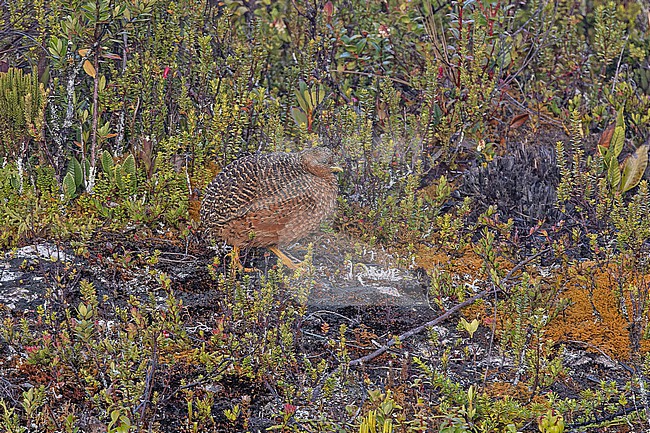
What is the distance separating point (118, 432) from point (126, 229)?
219 cm

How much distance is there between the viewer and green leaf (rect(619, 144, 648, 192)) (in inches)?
218

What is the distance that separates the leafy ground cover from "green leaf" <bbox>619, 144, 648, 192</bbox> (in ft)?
0.06

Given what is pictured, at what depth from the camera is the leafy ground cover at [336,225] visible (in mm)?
4070

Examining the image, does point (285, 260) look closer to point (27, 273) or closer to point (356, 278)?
point (356, 278)

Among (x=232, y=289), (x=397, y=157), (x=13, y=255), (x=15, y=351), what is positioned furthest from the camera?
(x=397, y=157)

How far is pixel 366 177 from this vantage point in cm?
588

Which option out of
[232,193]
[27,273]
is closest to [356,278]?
[232,193]

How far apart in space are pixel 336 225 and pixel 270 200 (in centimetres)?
79

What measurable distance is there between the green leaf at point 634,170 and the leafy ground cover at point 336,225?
2 centimetres

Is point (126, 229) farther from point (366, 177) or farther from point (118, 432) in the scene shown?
point (118, 432)

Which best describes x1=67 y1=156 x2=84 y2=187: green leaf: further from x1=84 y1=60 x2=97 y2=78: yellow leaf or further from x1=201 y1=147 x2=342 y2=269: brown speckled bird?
x1=201 y1=147 x2=342 y2=269: brown speckled bird

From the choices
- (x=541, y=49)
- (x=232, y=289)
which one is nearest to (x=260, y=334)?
(x=232, y=289)

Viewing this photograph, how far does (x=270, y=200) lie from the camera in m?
5.08

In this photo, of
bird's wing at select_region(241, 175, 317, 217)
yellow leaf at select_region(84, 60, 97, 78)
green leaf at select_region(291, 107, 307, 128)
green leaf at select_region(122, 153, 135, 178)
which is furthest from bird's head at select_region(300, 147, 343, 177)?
yellow leaf at select_region(84, 60, 97, 78)
